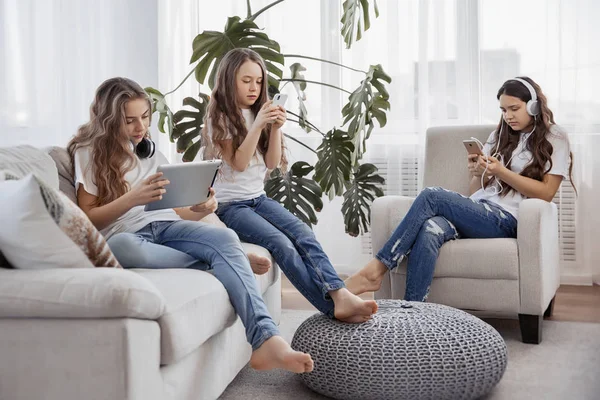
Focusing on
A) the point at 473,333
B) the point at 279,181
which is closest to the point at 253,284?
the point at 473,333

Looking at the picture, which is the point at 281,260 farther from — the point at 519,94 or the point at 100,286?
the point at 519,94

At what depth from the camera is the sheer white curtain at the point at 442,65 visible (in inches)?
156

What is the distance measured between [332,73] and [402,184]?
0.79 m

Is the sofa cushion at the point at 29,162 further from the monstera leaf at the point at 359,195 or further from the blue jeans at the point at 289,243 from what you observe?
the monstera leaf at the point at 359,195

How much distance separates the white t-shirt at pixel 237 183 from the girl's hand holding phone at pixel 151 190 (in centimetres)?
70

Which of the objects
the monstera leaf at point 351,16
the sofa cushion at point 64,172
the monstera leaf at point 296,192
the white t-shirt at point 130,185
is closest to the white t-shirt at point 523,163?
the monstera leaf at point 296,192

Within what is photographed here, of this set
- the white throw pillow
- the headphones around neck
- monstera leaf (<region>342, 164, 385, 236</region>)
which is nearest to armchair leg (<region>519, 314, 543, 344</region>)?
monstera leaf (<region>342, 164, 385, 236</region>)

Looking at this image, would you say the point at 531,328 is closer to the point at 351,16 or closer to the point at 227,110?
the point at 227,110

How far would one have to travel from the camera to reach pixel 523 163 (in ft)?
10.1

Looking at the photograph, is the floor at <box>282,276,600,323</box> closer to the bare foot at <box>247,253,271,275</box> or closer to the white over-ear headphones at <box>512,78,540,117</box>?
the white over-ear headphones at <box>512,78,540,117</box>

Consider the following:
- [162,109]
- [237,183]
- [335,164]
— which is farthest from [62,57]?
[237,183]

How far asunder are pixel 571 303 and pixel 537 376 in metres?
1.31

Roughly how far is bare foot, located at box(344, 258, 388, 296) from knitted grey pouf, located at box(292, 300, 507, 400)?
67cm

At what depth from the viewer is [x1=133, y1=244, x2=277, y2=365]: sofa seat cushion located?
1601 mm
